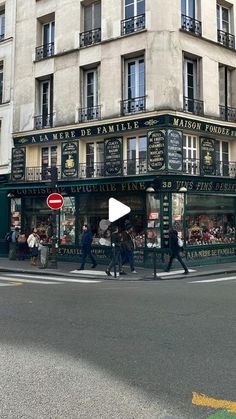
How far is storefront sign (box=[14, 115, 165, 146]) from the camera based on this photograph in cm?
1723

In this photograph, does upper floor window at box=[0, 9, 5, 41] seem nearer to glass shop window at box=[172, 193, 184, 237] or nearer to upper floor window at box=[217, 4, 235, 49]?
upper floor window at box=[217, 4, 235, 49]

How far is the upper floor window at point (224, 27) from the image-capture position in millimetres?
19625

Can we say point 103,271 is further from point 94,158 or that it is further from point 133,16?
point 133,16

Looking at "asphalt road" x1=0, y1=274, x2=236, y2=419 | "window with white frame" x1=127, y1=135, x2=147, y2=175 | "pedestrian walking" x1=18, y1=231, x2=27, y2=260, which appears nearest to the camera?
"asphalt road" x1=0, y1=274, x2=236, y2=419

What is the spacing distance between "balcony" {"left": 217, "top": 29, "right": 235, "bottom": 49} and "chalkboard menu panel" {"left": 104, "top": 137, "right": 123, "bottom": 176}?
6.59 meters

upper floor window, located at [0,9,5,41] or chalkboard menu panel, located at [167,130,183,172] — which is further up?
upper floor window, located at [0,9,5,41]

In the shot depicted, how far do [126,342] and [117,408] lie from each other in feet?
6.77

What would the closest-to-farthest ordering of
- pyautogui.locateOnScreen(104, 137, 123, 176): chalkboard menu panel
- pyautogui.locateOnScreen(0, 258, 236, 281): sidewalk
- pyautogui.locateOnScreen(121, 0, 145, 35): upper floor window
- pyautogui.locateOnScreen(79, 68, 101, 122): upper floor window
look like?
pyautogui.locateOnScreen(0, 258, 236, 281): sidewalk, pyautogui.locateOnScreen(121, 0, 145, 35): upper floor window, pyautogui.locateOnScreen(104, 137, 123, 176): chalkboard menu panel, pyautogui.locateOnScreen(79, 68, 101, 122): upper floor window

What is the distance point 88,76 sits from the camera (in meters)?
20.0

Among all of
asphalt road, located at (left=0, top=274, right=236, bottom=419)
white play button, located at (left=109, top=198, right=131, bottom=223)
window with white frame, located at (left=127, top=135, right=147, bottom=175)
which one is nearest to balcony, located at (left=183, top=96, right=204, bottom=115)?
window with white frame, located at (left=127, top=135, right=147, bottom=175)

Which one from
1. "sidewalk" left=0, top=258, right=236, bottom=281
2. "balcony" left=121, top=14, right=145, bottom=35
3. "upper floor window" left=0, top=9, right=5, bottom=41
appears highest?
"upper floor window" left=0, top=9, right=5, bottom=41

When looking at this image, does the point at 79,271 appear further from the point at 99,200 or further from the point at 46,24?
the point at 46,24

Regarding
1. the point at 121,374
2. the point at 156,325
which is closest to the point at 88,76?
the point at 156,325

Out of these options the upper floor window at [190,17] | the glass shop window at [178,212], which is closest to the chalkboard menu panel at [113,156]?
the glass shop window at [178,212]
